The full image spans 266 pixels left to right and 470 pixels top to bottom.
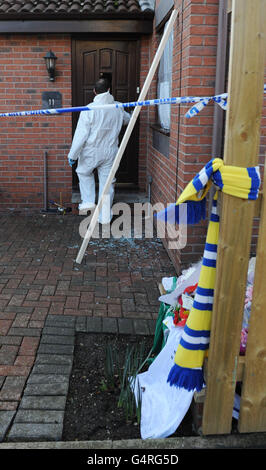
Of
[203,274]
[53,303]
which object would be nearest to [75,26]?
[53,303]

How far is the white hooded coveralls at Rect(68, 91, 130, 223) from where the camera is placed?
21.1 feet

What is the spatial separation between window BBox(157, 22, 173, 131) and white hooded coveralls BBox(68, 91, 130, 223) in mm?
642

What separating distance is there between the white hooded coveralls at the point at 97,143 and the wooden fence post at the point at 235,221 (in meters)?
4.34

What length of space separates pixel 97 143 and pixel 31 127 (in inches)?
57.7

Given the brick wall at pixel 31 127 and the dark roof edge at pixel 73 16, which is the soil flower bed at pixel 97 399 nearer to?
the brick wall at pixel 31 127

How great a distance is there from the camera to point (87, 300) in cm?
418

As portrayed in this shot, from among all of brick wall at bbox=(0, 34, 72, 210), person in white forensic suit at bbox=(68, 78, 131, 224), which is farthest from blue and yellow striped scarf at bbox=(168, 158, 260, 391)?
brick wall at bbox=(0, 34, 72, 210)

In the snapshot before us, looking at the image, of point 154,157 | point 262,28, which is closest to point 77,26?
point 154,157

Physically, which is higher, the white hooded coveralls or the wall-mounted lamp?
the wall-mounted lamp

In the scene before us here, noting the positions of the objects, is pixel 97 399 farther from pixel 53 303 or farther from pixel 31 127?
pixel 31 127

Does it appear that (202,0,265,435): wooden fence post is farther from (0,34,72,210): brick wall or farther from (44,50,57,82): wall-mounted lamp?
(0,34,72,210): brick wall

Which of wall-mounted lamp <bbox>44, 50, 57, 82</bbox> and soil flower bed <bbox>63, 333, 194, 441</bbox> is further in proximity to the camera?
wall-mounted lamp <bbox>44, 50, 57, 82</bbox>

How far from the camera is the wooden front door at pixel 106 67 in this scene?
7.28 m
